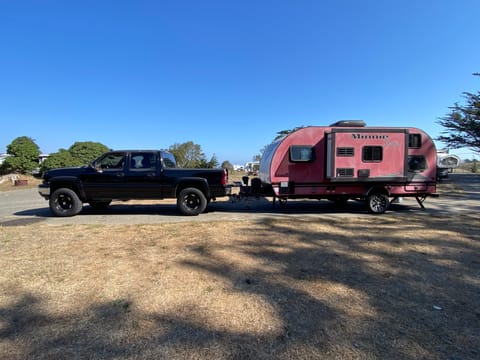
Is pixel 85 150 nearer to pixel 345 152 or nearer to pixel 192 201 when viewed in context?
pixel 192 201

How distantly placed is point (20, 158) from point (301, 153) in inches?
1256

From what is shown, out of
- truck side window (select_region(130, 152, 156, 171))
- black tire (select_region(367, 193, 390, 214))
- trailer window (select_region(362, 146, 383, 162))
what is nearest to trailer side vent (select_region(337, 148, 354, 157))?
trailer window (select_region(362, 146, 383, 162))

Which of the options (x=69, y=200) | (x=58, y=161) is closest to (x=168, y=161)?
(x=69, y=200)

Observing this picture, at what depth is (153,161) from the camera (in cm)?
886

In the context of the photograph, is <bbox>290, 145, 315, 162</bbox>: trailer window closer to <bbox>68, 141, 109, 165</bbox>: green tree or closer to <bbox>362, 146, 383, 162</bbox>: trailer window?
<bbox>362, 146, 383, 162</bbox>: trailer window

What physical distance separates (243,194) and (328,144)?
10.4 ft

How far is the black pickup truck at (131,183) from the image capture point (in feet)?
28.8

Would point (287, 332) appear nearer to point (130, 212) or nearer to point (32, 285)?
point (32, 285)

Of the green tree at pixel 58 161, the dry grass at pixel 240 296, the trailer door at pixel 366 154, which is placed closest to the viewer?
the dry grass at pixel 240 296

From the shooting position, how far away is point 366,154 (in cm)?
883

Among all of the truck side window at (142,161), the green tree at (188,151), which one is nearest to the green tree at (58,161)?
the green tree at (188,151)

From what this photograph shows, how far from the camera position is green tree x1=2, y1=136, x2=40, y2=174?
96.1ft

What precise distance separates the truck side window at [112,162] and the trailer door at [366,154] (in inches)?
251

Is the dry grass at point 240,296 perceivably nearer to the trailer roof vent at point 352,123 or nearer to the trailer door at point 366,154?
the trailer door at point 366,154
